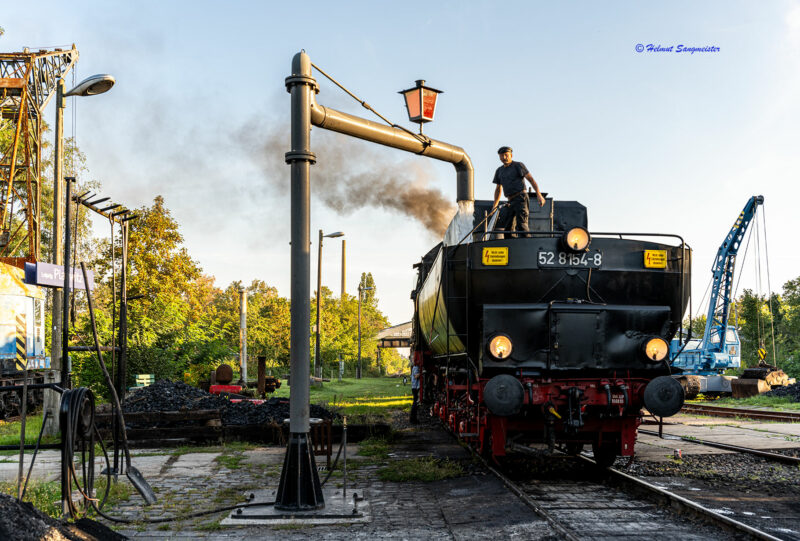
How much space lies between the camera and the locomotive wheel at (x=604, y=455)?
9153 millimetres

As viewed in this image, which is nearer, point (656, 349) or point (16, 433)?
point (656, 349)

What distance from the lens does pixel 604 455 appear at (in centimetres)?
923

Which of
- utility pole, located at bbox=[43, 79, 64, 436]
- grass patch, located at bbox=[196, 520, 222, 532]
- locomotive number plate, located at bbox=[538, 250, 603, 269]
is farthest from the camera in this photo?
utility pole, located at bbox=[43, 79, 64, 436]

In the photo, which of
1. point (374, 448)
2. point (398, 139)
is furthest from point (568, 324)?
point (374, 448)

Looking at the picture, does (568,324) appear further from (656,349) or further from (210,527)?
(210,527)

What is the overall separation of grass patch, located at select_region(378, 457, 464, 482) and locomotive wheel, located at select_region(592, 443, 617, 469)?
1.78 m

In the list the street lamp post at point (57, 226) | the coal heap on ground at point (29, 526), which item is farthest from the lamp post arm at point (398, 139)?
the street lamp post at point (57, 226)

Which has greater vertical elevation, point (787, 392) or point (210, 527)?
point (210, 527)

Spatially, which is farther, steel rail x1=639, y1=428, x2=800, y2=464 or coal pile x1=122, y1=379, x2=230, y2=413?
coal pile x1=122, y1=379, x2=230, y2=413

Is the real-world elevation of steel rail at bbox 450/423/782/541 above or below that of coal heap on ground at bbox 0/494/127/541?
below

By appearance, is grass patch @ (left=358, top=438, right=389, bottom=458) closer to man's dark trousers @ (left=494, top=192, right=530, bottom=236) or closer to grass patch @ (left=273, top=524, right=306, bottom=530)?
man's dark trousers @ (left=494, top=192, right=530, bottom=236)

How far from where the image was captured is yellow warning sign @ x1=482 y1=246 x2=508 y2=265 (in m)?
8.41

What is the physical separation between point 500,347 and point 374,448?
181 inches

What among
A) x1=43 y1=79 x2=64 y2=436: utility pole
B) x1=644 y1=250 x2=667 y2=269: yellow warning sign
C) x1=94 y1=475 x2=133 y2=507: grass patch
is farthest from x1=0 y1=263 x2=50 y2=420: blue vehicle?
x1=644 y1=250 x2=667 y2=269: yellow warning sign
